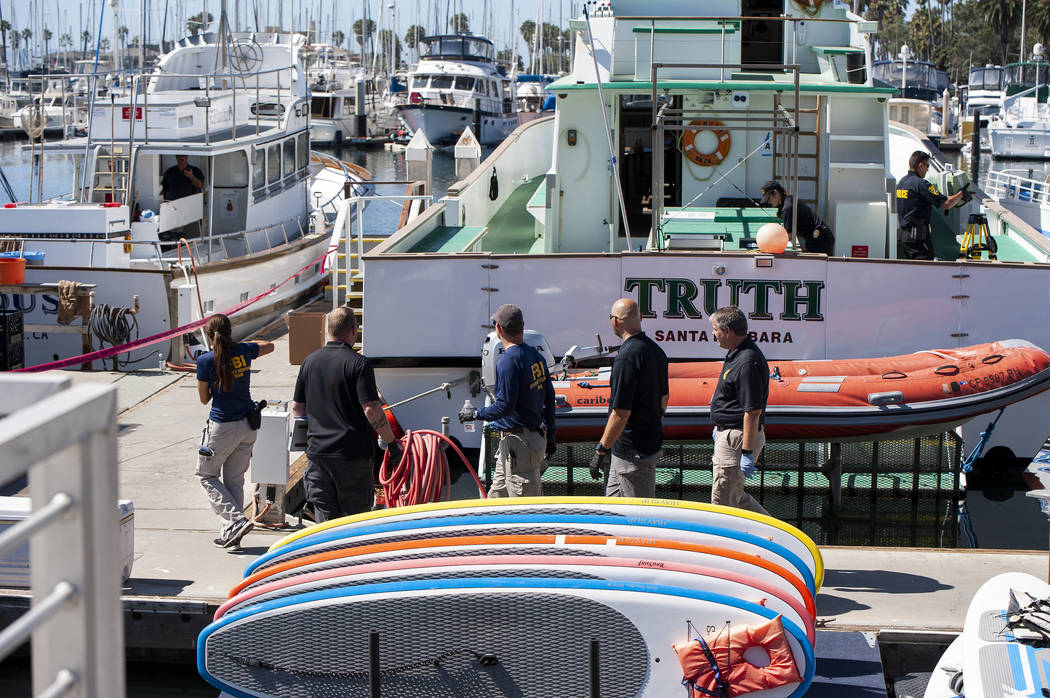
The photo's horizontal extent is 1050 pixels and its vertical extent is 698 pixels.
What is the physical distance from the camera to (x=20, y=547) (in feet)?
20.5

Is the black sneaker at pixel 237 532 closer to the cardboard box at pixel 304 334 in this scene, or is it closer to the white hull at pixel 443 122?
the cardboard box at pixel 304 334

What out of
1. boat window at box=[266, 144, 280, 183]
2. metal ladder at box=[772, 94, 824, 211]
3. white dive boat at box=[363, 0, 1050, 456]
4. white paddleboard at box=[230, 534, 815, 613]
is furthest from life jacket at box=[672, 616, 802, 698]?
boat window at box=[266, 144, 280, 183]

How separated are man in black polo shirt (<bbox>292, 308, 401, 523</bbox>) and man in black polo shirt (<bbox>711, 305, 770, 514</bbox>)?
1907 mm

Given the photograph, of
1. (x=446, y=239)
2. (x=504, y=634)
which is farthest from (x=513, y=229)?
(x=504, y=634)

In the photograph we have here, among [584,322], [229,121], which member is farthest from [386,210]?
[584,322]

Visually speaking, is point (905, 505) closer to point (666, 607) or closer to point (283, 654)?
point (666, 607)

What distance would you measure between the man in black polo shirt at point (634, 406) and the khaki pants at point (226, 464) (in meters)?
2.32

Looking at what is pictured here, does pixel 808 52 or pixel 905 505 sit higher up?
pixel 808 52

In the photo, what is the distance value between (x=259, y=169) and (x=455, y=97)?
4517 centimetres

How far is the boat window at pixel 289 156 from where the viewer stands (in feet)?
68.7

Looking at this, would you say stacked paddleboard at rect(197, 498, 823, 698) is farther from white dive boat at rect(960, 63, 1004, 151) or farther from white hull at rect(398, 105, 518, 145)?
white dive boat at rect(960, 63, 1004, 151)

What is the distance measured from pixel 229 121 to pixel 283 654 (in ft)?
53.6

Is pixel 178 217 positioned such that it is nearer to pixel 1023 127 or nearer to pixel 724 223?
pixel 724 223

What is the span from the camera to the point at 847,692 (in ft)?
17.9
